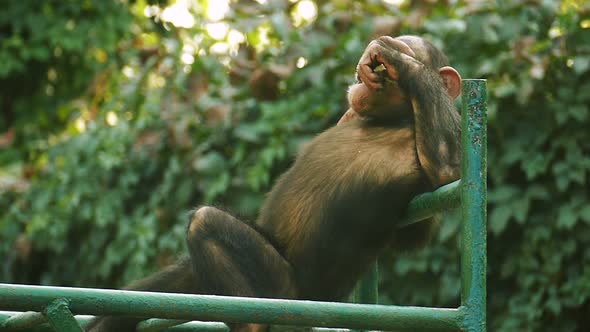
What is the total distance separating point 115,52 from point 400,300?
4175mm

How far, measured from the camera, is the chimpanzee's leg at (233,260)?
2.94 m

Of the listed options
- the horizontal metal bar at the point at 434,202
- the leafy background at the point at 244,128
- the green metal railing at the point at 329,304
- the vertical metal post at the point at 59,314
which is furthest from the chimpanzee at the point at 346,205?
the vertical metal post at the point at 59,314

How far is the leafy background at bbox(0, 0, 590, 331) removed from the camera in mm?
4910

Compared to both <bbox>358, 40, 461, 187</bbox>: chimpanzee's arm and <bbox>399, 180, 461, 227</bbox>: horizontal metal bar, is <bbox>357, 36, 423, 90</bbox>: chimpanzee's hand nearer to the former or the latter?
<bbox>358, 40, 461, 187</bbox>: chimpanzee's arm

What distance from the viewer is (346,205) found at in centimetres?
315

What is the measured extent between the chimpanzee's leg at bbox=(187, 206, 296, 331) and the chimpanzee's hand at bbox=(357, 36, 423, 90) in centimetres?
65

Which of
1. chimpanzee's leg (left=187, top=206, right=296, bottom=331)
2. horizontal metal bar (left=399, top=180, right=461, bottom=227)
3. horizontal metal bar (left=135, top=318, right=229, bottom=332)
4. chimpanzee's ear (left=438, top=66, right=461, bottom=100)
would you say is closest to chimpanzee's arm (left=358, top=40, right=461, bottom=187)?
horizontal metal bar (left=399, top=180, right=461, bottom=227)

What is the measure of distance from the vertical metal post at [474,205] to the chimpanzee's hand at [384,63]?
74 cm

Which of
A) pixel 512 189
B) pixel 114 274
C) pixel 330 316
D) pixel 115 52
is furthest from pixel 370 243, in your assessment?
pixel 115 52

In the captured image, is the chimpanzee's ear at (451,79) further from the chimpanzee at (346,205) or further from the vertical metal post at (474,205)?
the vertical metal post at (474,205)

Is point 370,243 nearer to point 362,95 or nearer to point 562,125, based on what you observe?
point 362,95

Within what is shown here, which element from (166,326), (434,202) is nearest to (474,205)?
(434,202)

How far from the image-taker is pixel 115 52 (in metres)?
8.46

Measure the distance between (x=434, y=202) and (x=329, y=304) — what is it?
23.3 inches
